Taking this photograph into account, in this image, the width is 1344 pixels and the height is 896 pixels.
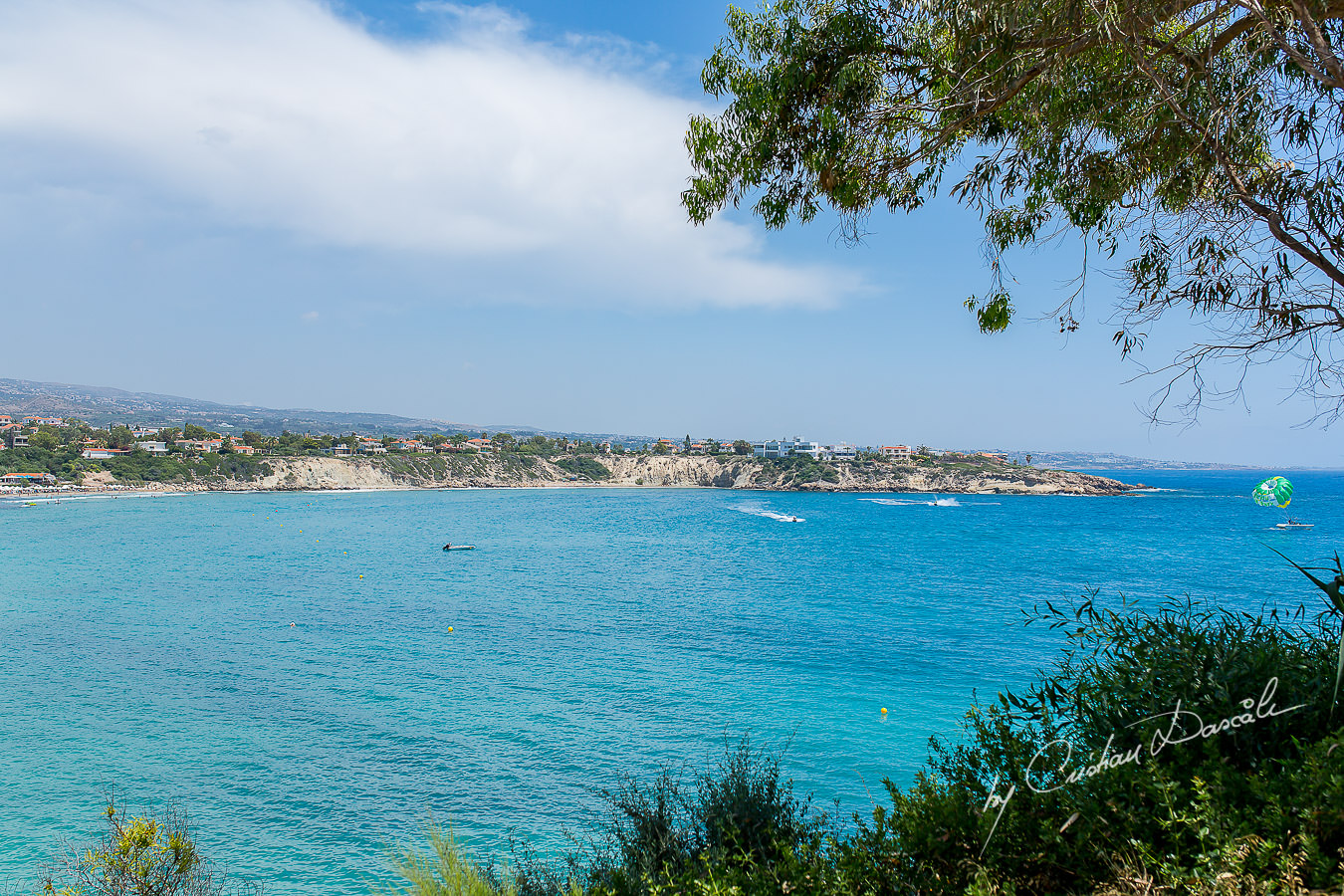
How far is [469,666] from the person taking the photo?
20.0 m

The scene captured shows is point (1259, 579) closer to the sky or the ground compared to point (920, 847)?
closer to the ground

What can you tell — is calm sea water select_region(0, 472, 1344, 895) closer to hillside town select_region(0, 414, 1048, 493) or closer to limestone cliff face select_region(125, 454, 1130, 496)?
hillside town select_region(0, 414, 1048, 493)

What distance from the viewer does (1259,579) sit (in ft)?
116

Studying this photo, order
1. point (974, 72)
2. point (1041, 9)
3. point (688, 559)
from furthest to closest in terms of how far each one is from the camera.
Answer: point (688, 559) < point (974, 72) < point (1041, 9)

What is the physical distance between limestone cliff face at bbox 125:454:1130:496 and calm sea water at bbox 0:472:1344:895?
58.7 meters

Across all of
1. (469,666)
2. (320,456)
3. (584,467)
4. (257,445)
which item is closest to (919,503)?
(584,467)

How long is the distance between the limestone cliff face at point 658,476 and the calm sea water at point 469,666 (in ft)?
193

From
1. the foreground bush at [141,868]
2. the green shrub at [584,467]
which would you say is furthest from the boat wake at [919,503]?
the foreground bush at [141,868]

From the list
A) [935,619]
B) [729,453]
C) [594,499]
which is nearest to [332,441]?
[594,499]

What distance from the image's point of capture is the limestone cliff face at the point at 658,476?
110 m

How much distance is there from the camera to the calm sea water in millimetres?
11492

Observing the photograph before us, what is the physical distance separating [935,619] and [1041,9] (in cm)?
2458

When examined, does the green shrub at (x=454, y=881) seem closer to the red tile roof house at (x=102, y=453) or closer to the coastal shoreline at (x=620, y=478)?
the coastal shoreline at (x=620, y=478)

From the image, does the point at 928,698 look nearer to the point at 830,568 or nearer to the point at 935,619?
the point at 935,619
